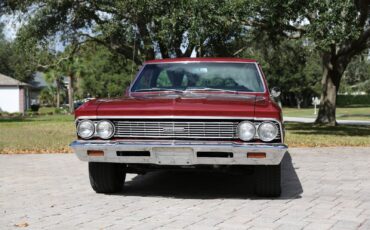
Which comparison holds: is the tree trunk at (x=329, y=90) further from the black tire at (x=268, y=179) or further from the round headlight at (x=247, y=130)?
the round headlight at (x=247, y=130)

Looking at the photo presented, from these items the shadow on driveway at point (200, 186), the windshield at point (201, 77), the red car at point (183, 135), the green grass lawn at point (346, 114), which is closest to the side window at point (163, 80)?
the windshield at point (201, 77)

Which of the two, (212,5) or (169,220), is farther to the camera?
(212,5)

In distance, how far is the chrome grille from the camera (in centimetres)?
590

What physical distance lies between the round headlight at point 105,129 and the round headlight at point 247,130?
1.43 metres

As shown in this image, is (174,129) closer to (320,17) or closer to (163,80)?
(163,80)

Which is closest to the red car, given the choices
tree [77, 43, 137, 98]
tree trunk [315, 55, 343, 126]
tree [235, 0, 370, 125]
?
tree [235, 0, 370, 125]

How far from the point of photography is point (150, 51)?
23422mm

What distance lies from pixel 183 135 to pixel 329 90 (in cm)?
1897

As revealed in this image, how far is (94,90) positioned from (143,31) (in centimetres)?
4554

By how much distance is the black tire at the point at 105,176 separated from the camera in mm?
6535

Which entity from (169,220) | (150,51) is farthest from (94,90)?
(169,220)

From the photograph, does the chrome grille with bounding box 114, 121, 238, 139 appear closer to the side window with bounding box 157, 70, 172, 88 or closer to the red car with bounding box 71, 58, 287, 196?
the red car with bounding box 71, 58, 287, 196

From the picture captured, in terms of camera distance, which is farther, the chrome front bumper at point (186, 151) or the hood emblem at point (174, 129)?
the hood emblem at point (174, 129)

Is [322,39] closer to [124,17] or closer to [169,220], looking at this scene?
[124,17]
